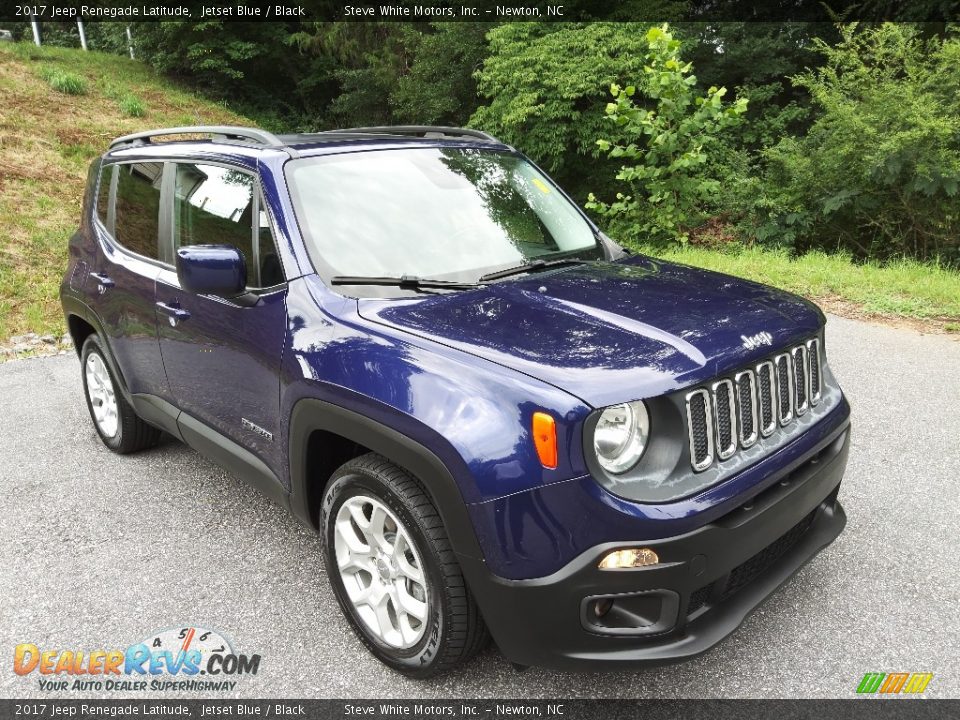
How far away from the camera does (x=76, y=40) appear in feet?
147

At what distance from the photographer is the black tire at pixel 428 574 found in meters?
2.29

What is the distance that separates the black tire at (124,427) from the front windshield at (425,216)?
2012 mm

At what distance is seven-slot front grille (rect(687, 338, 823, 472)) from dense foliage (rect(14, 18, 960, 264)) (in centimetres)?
764

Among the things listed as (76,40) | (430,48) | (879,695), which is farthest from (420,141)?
(76,40)

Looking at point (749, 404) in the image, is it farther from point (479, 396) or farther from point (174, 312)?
point (174, 312)

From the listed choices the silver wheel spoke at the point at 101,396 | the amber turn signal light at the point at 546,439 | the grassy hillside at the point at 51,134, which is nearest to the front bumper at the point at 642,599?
the amber turn signal light at the point at 546,439

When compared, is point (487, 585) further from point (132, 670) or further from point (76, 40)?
point (76, 40)

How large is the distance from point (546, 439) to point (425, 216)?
→ 1.44 meters

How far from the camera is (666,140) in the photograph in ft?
32.7

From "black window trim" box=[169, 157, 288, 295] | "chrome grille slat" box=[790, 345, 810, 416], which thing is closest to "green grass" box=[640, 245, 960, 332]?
"chrome grille slat" box=[790, 345, 810, 416]

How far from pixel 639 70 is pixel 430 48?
25.7 ft

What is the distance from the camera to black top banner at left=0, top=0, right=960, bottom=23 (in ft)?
49.9

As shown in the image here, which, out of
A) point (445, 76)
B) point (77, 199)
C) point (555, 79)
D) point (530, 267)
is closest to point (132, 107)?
point (77, 199)

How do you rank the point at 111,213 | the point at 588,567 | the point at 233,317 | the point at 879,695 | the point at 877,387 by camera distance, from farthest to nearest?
the point at 877,387 < the point at 111,213 < the point at 233,317 < the point at 879,695 < the point at 588,567
